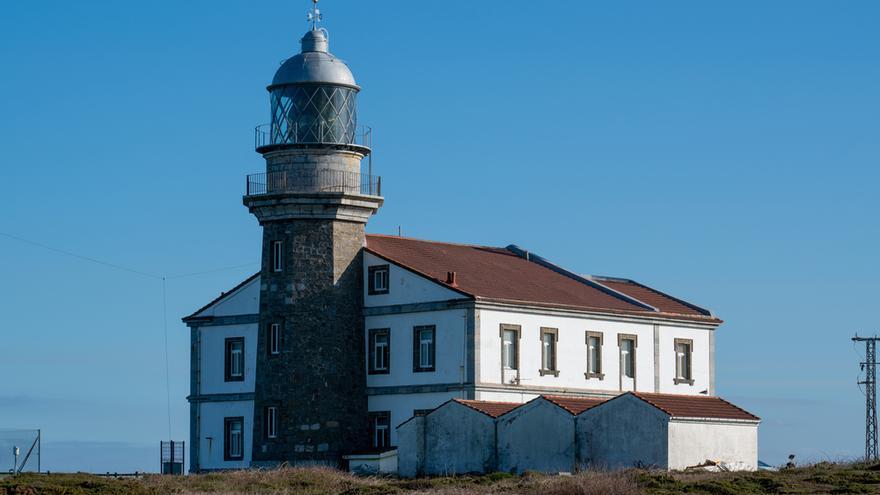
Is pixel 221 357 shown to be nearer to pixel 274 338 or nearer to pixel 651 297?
pixel 274 338

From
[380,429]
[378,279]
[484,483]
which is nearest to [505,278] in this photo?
[378,279]

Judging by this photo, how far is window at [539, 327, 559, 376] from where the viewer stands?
58125mm

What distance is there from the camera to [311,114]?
57.3 m

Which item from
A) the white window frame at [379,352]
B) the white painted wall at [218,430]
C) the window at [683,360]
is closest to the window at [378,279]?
the white window frame at [379,352]

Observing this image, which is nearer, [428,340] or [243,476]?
[243,476]

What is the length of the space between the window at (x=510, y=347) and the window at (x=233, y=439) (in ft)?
29.1

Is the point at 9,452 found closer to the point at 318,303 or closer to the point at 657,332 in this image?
the point at 318,303

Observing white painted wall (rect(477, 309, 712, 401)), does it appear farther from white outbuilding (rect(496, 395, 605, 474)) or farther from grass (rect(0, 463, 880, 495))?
grass (rect(0, 463, 880, 495))

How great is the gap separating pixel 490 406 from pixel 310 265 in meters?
7.22

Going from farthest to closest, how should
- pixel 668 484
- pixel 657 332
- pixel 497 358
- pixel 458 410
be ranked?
pixel 657 332, pixel 497 358, pixel 458 410, pixel 668 484

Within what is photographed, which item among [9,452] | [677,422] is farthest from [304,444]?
[677,422]

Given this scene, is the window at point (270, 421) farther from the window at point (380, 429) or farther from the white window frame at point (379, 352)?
the white window frame at point (379, 352)

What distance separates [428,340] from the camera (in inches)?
2243

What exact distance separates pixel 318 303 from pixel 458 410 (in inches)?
250
